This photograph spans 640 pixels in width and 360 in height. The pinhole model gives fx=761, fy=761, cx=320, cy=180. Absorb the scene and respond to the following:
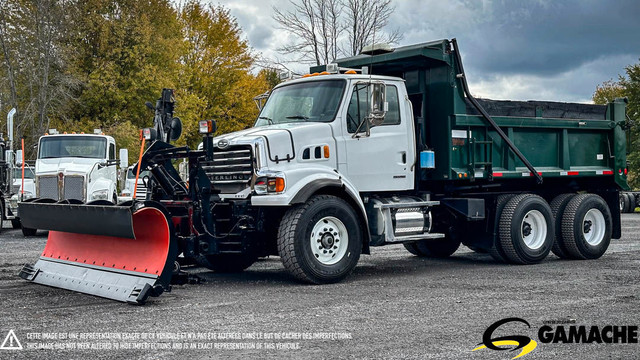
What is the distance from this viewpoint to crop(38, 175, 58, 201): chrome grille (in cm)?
1850

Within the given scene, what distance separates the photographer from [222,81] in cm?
4316

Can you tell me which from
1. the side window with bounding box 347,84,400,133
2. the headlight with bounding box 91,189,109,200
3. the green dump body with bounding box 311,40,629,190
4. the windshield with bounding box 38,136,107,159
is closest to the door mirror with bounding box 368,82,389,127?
the side window with bounding box 347,84,400,133

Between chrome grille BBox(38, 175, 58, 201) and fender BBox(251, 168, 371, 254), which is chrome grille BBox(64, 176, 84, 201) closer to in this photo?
chrome grille BBox(38, 175, 58, 201)

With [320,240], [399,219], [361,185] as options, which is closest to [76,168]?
[361,185]

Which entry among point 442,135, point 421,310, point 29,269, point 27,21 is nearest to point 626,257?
point 442,135

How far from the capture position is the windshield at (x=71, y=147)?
62.4 ft

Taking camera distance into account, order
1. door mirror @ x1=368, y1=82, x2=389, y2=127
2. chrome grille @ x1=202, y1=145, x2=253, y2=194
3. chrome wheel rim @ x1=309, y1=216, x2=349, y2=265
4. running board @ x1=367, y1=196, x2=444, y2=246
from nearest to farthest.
A: 1. chrome wheel rim @ x1=309, y1=216, x2=349, y2=265
2. chrome grille @ x1=202, y1=145, x2=253, y2=194
3. door mirror @ x1=368, y1=82, x2=389, y2=127
4. running board @ x1=367, y1=196, x2=444, y2=246

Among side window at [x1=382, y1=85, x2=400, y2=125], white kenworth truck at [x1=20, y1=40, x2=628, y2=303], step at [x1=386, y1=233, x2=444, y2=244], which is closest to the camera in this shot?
white kenworth truck at [x1=20, y1=40, x2=628, y2=303]

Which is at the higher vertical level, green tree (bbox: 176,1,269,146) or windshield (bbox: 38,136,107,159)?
green tree (bbox: 176,1,269,146)

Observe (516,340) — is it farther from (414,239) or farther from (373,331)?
(414,239)

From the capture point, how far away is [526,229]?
12.1m

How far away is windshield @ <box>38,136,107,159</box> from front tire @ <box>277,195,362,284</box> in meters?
11.0

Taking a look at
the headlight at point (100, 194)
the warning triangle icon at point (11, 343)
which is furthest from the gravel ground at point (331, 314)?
the headlight at point (100, 194)

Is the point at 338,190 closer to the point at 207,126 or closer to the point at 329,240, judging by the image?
the point at 329,240
